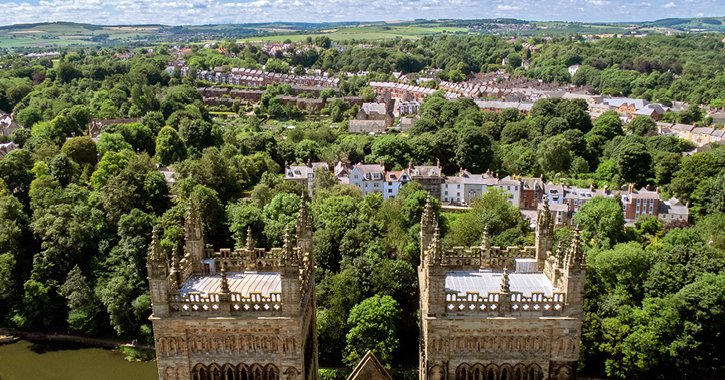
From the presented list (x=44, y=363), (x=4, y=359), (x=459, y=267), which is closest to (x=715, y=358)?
(x=459, y=267)

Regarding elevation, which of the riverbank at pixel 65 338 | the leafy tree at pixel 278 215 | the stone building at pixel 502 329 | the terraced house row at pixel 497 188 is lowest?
the riverbank at pixel 65 338

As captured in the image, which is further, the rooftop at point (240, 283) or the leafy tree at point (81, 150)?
the leafy tree at point (81, 150)

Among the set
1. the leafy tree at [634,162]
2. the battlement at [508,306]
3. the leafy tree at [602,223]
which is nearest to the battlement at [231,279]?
the battlement at [508,306]

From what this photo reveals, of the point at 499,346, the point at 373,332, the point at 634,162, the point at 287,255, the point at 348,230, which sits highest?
Result: the point at 287,255

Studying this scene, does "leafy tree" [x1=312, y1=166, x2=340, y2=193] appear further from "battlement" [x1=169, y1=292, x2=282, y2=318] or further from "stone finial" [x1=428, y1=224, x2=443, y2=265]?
"stone finial" [x1=428, y1=224, x2=443, y2=265]

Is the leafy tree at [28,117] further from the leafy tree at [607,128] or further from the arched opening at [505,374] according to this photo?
the leafy tree at [607,128]

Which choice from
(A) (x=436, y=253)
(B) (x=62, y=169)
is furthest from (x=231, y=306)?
(B) (x=62, y=169)

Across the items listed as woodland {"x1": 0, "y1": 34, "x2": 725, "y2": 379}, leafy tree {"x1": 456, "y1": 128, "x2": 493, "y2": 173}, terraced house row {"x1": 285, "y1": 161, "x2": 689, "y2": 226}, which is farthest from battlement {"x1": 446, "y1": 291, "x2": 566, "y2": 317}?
leafy tree {"x1": 456, "y1": 128, "x2": 493, "y2": 173}

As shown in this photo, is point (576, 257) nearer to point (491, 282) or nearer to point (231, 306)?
point (491, 282)
